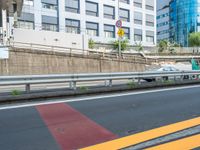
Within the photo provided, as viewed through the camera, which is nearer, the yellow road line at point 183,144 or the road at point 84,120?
the yellow road line at point 183,144

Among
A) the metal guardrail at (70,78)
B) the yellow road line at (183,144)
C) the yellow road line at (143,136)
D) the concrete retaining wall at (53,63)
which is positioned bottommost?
the yellow road line at (183,144)

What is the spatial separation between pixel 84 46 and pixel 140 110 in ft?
108

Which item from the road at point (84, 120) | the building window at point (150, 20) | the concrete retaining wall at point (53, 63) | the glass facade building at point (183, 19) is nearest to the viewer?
the road at point (84, 120)

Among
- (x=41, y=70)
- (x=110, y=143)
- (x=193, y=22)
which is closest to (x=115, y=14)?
(x=41, y=70)

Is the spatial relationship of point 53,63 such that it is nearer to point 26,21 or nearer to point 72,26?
point 26,21

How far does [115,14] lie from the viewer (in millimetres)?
60594

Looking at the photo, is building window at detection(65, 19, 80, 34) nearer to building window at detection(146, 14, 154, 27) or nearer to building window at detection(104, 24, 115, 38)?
building window at detection(104, 24, 115, 38)

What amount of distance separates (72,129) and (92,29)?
173ft

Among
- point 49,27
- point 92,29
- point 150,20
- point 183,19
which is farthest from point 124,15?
point 183,19

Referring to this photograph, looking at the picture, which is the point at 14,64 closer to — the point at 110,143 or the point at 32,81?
the point at 32,81

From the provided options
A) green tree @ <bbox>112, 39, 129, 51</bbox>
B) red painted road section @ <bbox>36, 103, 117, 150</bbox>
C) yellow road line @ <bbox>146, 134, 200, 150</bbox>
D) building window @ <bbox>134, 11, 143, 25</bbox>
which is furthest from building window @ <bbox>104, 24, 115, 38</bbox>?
yellow road line @ <bbox>146, 134, 200, 150</bbox>

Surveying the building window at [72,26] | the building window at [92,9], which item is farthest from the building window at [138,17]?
the building window at [72,26]

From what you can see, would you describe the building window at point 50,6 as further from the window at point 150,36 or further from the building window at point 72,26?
the window at point 150,36

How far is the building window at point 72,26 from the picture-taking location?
53.1 m
